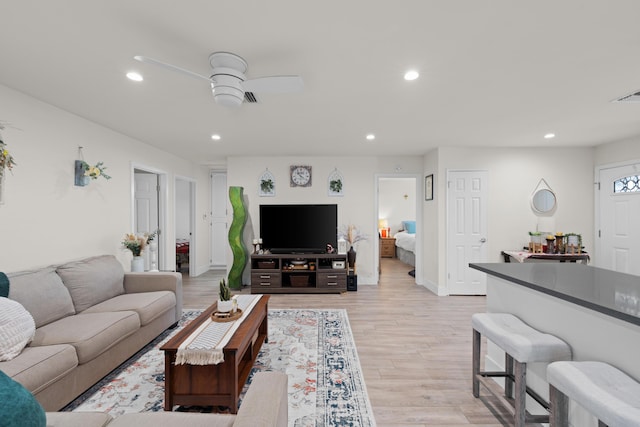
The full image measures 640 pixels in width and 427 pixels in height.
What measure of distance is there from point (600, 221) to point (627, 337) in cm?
451

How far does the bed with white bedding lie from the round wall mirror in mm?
2924

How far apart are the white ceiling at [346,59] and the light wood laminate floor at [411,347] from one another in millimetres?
2427

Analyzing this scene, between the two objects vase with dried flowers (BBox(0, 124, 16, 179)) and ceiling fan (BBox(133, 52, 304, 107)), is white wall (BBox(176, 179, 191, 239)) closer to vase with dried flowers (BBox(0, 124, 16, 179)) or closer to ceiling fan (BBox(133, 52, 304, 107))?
vase with dried flowers (BBox(0, 124, 16, 179))

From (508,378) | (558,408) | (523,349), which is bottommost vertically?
(508,378)

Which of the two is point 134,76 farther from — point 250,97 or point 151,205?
point 151,205

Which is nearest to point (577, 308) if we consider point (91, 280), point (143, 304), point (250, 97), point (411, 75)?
point (411, 75)

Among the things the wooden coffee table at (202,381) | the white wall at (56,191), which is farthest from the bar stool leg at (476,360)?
the white wall at (56,191)

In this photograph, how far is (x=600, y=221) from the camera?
4648 millimetres

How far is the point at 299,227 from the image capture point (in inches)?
205

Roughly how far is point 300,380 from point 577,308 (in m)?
1.91

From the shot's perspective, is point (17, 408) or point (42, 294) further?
point (42, 294)

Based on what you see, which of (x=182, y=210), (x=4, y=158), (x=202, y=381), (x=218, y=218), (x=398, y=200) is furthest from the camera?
(x=398, y=200)

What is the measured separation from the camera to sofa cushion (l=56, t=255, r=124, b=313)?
8.81 ft

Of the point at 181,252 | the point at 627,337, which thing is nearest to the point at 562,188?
the point at 627,337
